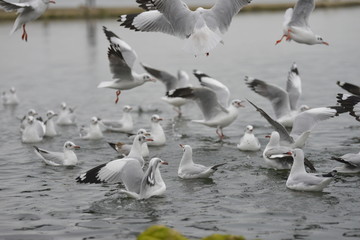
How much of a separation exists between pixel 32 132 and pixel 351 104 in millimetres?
5507

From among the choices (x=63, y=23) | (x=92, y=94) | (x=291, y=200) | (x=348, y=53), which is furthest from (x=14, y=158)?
(x=63, y=23)

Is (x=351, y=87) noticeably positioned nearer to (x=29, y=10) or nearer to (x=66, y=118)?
(x=29, y=10)

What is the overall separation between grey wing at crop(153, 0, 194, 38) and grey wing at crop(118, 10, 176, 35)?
53 centimetres

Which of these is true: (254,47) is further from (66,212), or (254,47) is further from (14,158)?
(66,212)

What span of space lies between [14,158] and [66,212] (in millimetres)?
3393

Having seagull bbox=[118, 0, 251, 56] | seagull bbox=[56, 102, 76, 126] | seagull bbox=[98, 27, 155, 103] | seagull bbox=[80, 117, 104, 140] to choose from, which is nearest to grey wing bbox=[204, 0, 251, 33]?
seagull bbox=[118, 0, 251, 56]

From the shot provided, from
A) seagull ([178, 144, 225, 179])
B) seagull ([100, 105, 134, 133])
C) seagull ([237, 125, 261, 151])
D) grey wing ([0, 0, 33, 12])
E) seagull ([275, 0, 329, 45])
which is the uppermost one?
grey wing ([0, 0, 33, 12])

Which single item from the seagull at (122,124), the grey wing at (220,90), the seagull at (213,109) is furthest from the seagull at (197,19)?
the seagull at (122,124)

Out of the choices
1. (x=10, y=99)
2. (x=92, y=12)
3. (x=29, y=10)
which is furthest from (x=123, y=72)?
(x=92, y=12)

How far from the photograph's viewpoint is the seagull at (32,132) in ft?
42.1

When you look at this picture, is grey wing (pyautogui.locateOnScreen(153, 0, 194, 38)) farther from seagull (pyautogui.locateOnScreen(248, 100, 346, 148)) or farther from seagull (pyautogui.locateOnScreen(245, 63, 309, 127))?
seagull (pyautogui.locateOnScreen(245, 63, 309, 127))

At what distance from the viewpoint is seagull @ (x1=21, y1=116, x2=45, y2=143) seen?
12836mm

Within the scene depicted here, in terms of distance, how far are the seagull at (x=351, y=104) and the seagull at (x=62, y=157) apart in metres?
3.92

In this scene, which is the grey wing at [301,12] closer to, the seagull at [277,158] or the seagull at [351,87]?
the seagull at [351,87]
